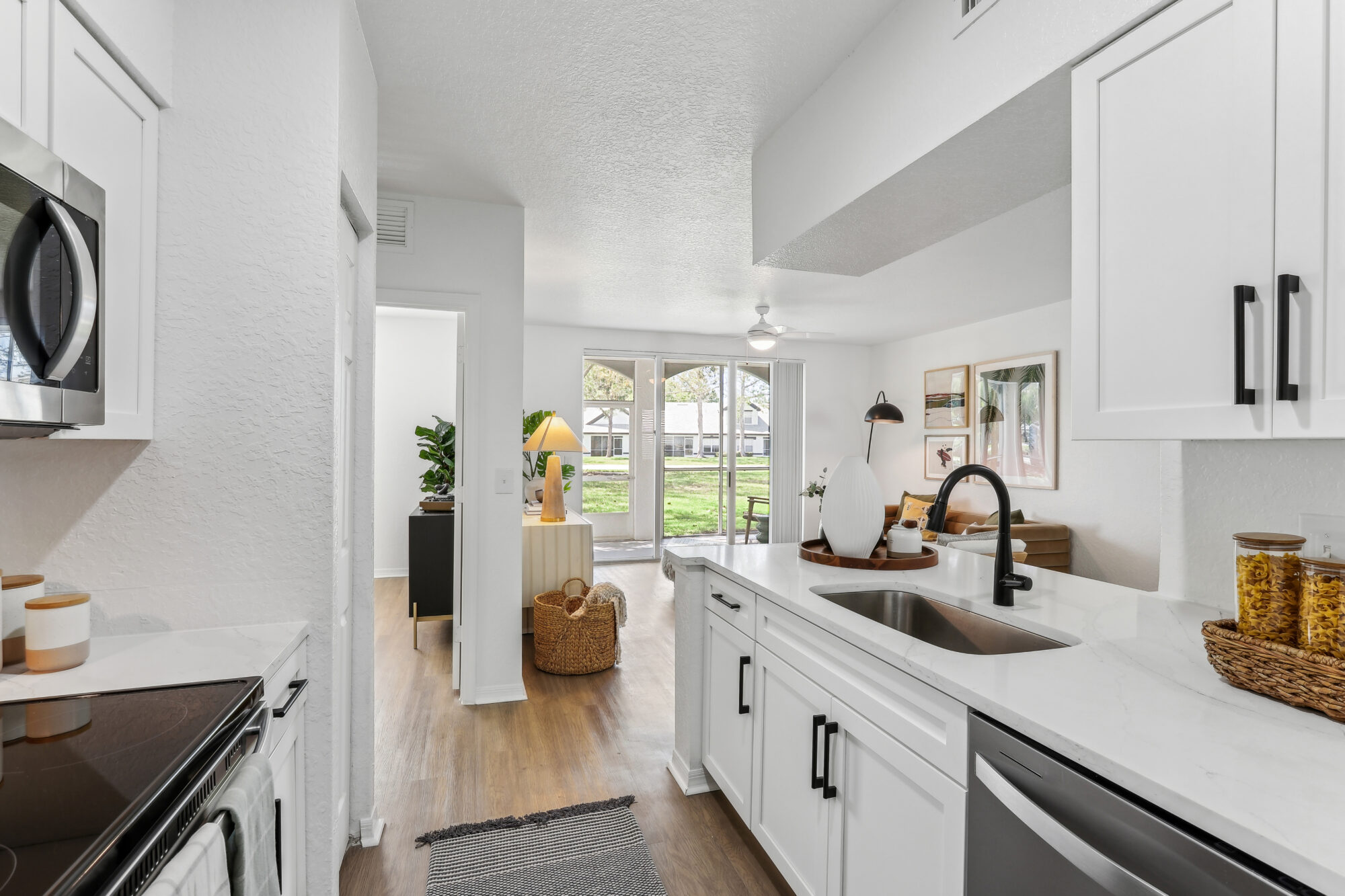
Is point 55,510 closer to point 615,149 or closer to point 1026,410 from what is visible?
point 615,149

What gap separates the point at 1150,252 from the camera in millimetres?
1195

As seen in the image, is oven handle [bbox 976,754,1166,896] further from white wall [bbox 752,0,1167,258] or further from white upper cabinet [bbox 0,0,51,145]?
white upper cabinet [bbox 0,0,51,145]

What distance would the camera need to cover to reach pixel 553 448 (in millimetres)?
4500

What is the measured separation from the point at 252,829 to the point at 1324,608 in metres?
1.69

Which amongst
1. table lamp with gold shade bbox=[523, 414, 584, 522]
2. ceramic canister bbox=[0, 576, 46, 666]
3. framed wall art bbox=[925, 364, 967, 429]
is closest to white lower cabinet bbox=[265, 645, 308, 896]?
ceramic canister bbox=[0, 576, 46, 666]

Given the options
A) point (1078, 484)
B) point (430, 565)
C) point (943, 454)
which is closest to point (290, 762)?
point (430, 565)

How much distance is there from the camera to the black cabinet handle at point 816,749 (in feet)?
5.23

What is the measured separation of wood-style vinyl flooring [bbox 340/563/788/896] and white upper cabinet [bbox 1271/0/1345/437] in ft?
5.81

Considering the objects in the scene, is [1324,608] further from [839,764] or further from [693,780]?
[693,780]

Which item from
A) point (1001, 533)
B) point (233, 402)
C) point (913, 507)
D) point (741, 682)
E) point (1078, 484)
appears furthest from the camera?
point (913, 507)

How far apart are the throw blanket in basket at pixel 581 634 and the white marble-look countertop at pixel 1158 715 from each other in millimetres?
2141

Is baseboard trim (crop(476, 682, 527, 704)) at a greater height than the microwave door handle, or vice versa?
the microwave door handle

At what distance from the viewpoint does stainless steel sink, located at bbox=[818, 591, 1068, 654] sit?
1.60 meters

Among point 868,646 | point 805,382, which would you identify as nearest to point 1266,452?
point 868,646
